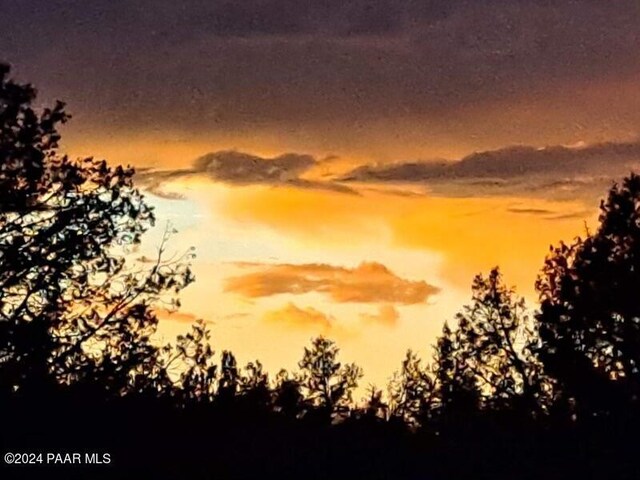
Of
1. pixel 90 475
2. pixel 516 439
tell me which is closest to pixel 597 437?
pixel 516 439

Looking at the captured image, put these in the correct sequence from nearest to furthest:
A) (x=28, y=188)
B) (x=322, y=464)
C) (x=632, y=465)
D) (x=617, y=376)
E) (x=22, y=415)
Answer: (x=22, y=415), (x=28, y=188), (x=322, y=464), (x=632, y=465), (x=617, y=376)

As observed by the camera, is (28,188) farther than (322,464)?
No

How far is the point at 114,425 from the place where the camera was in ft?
98.4

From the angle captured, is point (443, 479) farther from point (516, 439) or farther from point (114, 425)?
point (114, 425)

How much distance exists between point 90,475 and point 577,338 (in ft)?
83.2

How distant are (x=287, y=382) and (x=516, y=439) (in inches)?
1297

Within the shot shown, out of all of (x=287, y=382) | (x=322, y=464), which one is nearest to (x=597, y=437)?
(x=322, y=464)

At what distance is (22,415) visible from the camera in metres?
27.5

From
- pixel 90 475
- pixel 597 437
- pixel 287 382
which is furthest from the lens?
pixel 287 382

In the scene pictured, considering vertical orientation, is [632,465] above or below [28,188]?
below

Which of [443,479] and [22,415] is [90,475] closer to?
[22,415]

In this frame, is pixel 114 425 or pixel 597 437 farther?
pixel 597 437

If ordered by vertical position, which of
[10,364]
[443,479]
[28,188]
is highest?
[28,188]

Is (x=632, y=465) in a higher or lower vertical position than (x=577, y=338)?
lower
